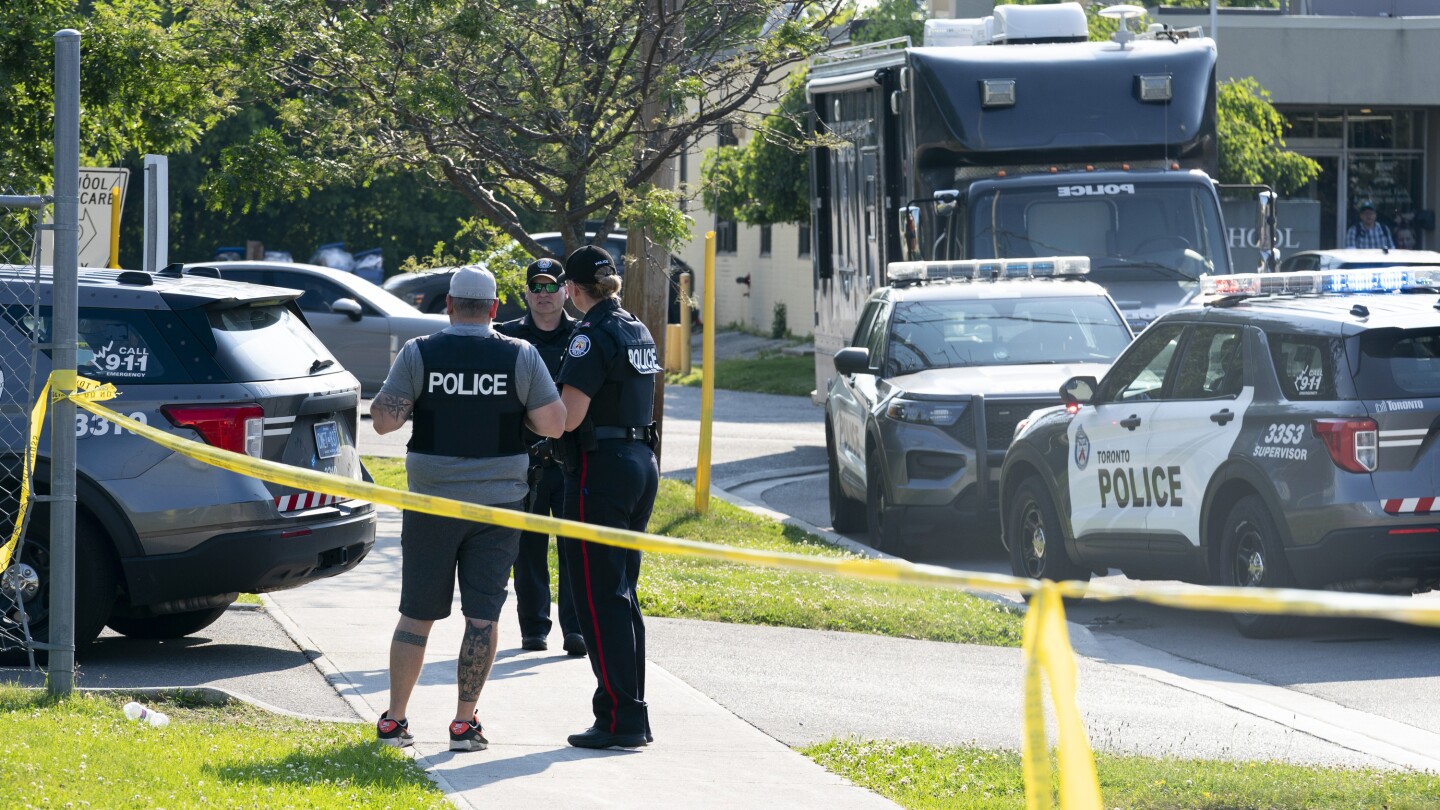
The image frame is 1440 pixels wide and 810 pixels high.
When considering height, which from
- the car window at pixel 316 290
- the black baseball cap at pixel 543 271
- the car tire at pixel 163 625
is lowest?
the car tire at pixel 163 625

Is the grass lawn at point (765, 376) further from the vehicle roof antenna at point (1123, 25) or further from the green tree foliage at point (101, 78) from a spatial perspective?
the green tree foliage at point (101, 78)

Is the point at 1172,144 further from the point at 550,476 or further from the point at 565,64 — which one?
the point at 550,476

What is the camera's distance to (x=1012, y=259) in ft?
46.9

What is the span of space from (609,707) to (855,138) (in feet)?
35.1

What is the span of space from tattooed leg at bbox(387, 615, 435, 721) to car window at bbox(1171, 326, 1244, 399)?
4.81m

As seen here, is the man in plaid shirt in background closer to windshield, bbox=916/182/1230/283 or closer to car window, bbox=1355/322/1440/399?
windshield, bbox=916/182/1230/283

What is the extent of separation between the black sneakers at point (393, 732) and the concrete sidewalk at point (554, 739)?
0.26 ft

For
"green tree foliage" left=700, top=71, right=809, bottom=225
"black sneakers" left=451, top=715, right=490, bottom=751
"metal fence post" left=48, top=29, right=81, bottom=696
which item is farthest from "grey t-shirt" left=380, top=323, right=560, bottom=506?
"green tree foliage" left=700, top=71, right=809, bottom=225

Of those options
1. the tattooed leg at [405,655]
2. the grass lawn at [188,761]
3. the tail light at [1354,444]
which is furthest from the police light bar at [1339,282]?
the grass lawn at [188,761]

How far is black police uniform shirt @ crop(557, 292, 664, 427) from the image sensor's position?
21.5 feet

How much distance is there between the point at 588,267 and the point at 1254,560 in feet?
14.0

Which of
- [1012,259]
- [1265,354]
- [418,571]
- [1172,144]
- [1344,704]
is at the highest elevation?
[1172,144]

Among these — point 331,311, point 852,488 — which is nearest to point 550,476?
point 852,488

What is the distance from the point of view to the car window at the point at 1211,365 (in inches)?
368
